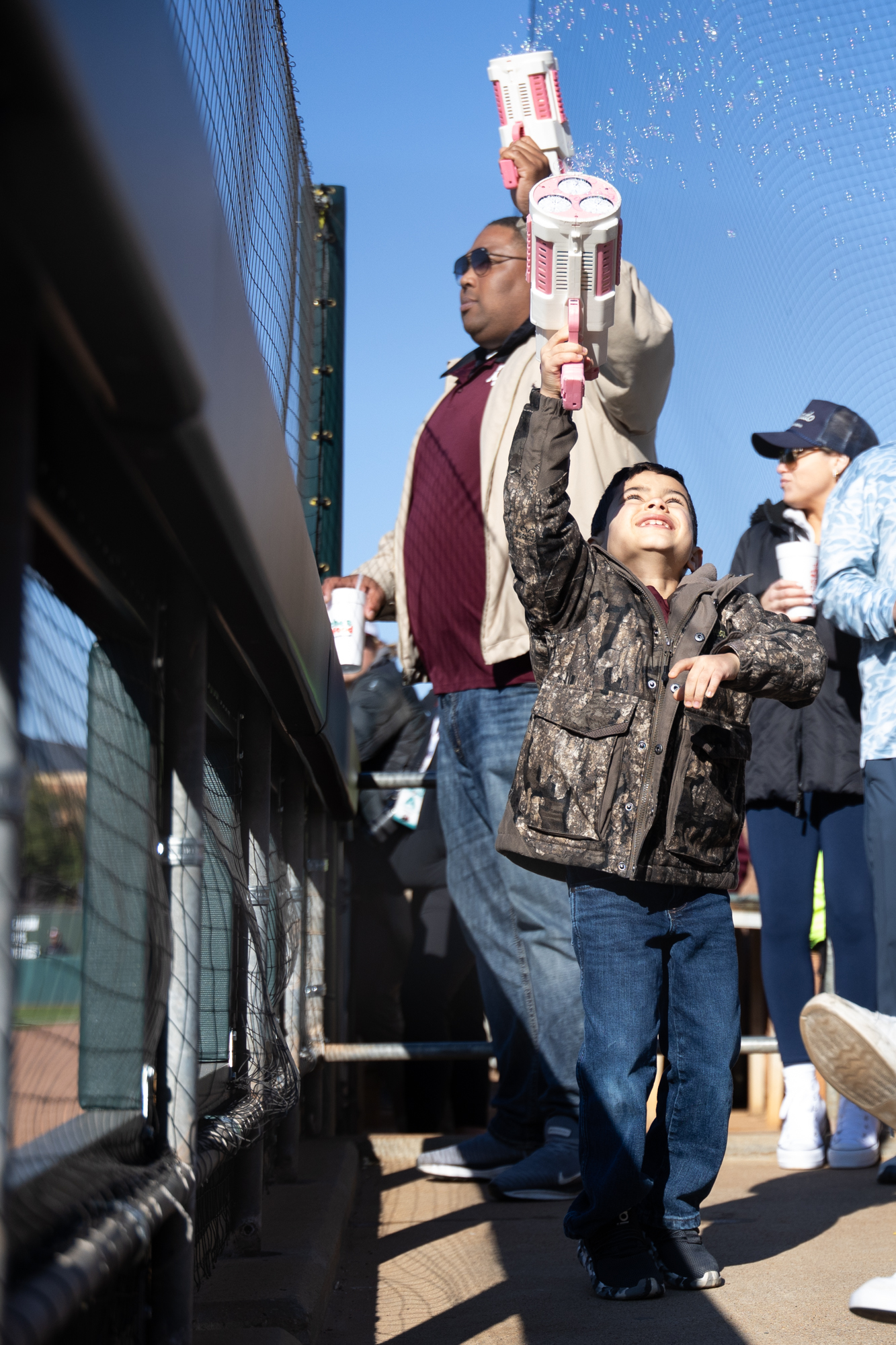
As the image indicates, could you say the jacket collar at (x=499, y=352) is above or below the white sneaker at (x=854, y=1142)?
above

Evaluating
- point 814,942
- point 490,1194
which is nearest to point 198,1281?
point 490,1194

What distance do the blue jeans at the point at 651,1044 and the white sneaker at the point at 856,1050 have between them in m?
0.20

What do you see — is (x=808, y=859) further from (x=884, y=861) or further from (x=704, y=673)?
(x=704, y=673)

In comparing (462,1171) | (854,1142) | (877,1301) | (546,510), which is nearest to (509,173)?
(546,510)

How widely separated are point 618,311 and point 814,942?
2.27 metres

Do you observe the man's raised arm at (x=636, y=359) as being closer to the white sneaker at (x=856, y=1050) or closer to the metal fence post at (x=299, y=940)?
the metal fence post at (x=299, y=940)

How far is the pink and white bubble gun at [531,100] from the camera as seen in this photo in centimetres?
349

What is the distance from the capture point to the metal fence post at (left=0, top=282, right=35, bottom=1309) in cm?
76

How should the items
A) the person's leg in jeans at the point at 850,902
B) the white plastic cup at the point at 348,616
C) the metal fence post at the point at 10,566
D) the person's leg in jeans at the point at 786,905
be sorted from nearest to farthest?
the metal fence post at the point at 10,566 → the person's leg in jeans at the point at 850,902 → the person's leg in jeans at the point at 786,905 → the white plastic cup at the point at 348,616

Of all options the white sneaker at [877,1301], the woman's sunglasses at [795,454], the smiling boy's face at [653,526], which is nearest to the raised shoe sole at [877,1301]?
the white sneaker at [877,1301]

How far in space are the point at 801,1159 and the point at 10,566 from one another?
9.83 ft

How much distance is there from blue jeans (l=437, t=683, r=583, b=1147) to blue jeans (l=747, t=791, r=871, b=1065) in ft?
2.34

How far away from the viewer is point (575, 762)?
2223mm

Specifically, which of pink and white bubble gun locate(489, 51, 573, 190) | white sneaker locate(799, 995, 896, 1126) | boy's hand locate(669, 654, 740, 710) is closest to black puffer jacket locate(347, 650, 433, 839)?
pink and white bubble gun locate(489, 51, 573, 190)
